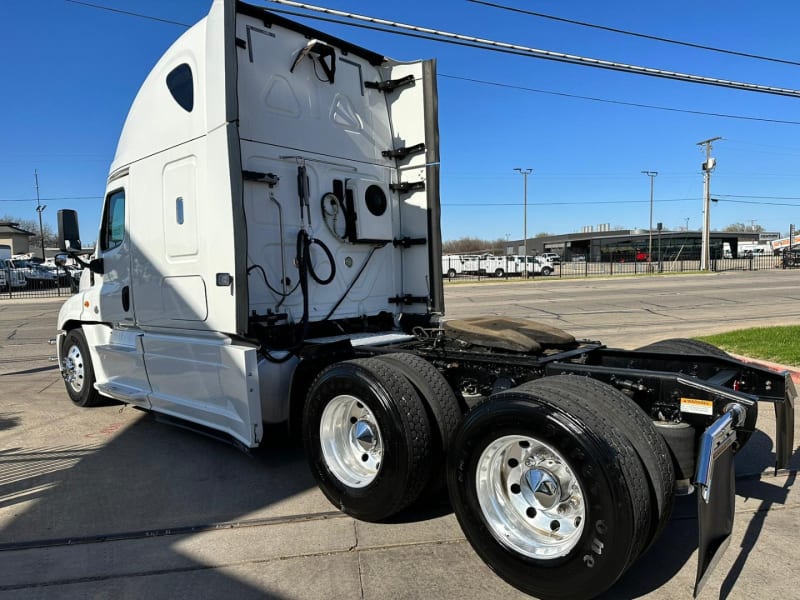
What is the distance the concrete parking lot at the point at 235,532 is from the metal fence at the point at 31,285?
2907cm

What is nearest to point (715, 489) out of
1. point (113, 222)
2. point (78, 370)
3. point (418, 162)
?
point (418, 162)

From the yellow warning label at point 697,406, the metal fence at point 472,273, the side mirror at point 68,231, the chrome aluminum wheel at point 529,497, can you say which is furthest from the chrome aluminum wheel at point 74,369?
the metal fence at point 472,273

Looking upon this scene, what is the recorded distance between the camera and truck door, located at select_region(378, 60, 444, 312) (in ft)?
18.5

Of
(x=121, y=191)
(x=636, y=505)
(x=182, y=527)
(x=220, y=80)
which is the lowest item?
(x=182, y=527)

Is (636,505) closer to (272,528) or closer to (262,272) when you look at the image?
(272,528)

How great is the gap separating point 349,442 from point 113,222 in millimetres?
3848

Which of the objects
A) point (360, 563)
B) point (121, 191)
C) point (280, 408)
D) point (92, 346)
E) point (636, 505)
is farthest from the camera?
point (92, 346)

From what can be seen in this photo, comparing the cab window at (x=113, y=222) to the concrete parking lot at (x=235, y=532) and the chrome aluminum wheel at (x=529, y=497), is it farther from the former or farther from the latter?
the chrome aluminum wheel at (x=529, y=497)

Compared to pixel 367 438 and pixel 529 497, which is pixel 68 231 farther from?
pixel 529 497

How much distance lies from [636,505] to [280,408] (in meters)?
2.87

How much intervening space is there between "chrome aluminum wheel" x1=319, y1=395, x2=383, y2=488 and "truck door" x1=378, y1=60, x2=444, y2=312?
2144 mm

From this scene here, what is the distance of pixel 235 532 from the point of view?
377 cm

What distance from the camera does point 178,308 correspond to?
5109 mm

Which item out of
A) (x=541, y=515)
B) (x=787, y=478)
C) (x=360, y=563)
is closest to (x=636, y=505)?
(x=541, y=515)
